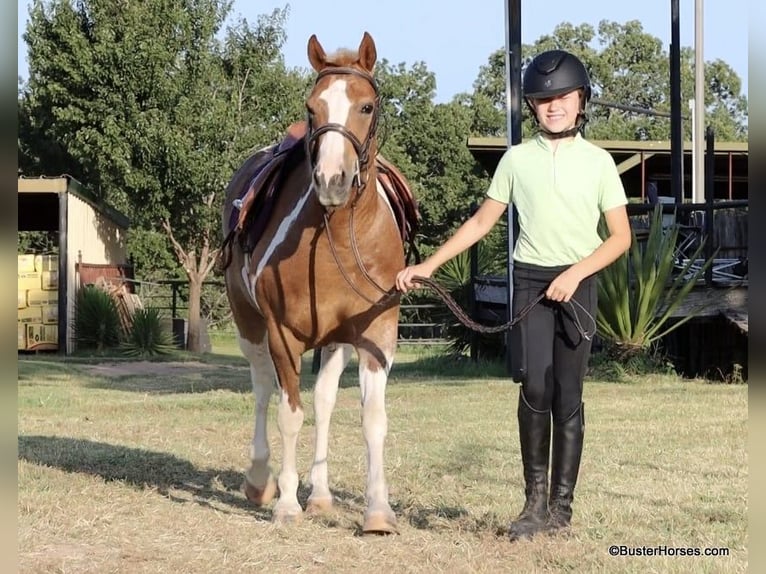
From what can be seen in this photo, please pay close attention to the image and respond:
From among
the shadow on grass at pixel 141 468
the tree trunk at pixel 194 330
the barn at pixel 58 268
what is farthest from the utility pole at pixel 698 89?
the shadow on grass at pixel 141 468

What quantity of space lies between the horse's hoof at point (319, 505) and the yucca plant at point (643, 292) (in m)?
8.43

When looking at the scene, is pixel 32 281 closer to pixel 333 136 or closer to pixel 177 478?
pixel 177 478

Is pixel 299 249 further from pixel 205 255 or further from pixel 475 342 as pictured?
pixel 205 255

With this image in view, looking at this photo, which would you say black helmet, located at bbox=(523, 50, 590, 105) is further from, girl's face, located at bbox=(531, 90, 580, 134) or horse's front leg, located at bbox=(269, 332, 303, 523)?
horse's front leg, located at bbox=(269, 332, 303, 523)

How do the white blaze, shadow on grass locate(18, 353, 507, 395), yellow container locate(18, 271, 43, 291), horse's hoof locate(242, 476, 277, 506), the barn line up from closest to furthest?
the white blaze, horse's hoof locate(242, 476, 277, 506), shadow on grass locate(18, 353, 507, 395), the barn, yellow container locate(18, 271, 43, 291)

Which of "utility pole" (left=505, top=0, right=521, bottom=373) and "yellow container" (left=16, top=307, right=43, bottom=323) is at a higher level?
"utility pole" (left=505, top=0, right=521, bottom=373)

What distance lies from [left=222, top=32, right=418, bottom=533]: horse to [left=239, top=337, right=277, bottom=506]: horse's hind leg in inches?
0.7

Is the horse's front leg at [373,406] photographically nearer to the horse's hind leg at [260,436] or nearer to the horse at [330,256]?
the horse at [330,256]

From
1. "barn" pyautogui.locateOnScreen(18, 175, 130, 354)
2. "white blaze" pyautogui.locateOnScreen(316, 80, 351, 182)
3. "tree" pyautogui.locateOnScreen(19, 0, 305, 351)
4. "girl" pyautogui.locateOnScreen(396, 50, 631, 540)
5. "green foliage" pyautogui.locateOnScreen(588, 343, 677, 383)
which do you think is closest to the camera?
"white blaze" pyautogui.locateOnScreen(316, 80, 351, 182)

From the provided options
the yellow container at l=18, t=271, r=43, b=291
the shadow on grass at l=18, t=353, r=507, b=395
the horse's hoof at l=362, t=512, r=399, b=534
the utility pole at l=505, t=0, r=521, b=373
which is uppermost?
the utility pole at l=505, t=0, r=521, b=373

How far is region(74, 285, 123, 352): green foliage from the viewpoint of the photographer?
2475 centimetres

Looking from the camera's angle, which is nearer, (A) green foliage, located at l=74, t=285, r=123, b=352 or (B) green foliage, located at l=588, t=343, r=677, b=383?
(B) green foliage, located at l=588, t=343, r=677, b=383

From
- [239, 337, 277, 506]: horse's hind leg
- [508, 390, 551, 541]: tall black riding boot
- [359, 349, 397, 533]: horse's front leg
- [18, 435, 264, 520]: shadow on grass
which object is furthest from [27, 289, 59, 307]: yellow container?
[508, 390, 551, 541]: tall black riding boot

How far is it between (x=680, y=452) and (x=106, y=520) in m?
4.09
